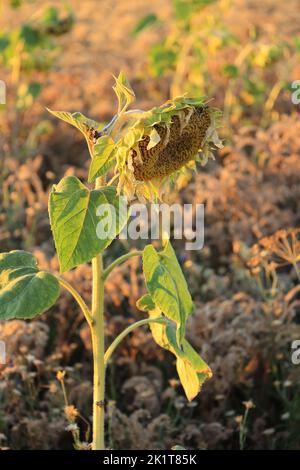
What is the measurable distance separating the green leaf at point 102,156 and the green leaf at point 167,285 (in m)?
0.17

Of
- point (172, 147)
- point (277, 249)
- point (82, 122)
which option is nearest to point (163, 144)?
point (172, 147)

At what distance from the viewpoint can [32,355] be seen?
263 centimetres

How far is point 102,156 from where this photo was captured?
157 cm

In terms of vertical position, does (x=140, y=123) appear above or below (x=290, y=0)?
below

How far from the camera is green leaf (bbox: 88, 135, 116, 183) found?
1.56 m

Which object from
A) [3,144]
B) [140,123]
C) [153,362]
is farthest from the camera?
[3,144]

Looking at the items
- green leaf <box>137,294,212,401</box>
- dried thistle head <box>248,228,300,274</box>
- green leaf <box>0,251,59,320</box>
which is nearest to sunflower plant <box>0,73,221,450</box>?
green leaf <box>0,251,59,320</box>

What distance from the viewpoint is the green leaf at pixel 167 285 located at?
1.60 meters

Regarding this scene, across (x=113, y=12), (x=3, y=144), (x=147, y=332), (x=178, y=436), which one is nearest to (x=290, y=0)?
(x=113, y=12)

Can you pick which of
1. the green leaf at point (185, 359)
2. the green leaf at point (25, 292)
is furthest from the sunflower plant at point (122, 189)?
the green leaf at point (185, 359)

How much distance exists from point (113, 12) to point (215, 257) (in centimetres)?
469

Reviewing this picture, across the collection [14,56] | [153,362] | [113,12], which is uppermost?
[113,12]

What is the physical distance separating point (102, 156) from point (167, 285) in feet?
0.88
